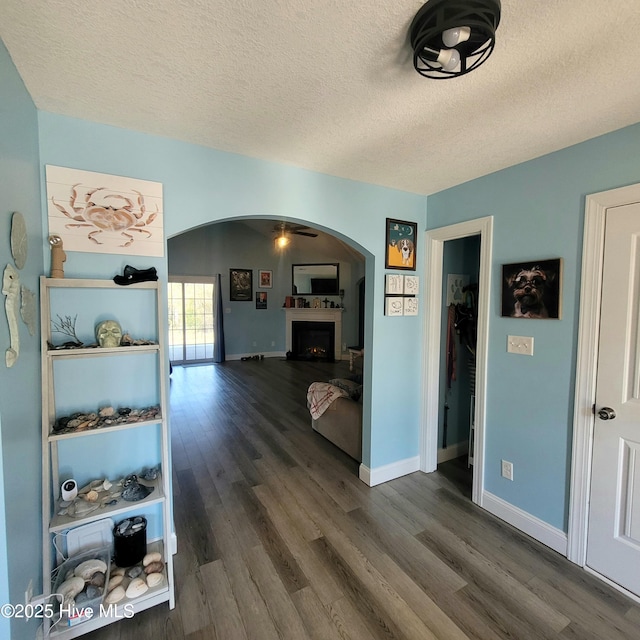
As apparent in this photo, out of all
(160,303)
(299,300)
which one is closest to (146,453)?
(160,303)

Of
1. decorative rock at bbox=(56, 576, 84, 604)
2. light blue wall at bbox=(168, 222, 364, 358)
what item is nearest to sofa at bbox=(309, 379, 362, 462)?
decorative rock at bbox=(56, 576, 84, 604)

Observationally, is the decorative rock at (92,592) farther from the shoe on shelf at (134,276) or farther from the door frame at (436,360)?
the door frame at (436,360)

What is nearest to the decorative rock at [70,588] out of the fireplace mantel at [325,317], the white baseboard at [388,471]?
the white baseboard at [388,471]

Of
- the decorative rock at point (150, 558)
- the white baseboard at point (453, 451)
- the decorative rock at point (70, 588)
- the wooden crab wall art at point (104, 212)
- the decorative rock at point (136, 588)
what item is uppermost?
the wooden crab wall art at point (104, 212)

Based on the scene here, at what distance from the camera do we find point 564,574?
1.72 metres

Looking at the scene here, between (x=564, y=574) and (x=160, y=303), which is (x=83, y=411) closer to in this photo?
(x=160, y=303)

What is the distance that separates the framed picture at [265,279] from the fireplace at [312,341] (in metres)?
1.21

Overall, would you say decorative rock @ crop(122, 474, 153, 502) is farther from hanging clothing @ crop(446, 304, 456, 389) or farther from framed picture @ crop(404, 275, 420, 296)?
hanging clothing @ crop(446, 304, 456, 389)

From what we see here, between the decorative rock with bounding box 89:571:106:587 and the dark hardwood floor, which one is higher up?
the decorative rock with bounding box 89:571:106:587

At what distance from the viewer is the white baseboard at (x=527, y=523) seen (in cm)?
187

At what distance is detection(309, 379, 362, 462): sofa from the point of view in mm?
2902

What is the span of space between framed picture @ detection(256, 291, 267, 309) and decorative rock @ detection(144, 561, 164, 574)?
6639mm

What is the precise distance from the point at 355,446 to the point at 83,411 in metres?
2.17

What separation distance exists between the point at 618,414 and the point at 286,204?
2288mm
